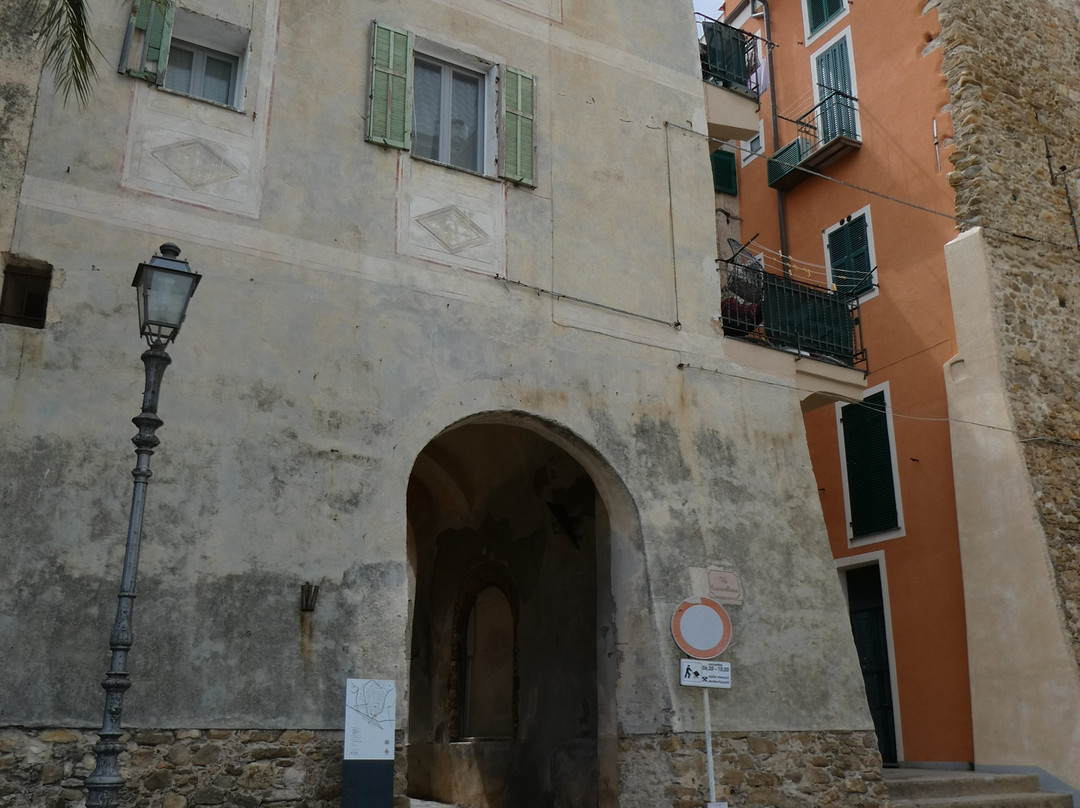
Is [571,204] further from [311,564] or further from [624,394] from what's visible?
[311,564]

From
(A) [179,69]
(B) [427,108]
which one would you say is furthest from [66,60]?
(B) [427,108]

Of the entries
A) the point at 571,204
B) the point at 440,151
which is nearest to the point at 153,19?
the point at 440,151

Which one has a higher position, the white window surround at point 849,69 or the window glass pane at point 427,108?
the white window surround at point 849,69

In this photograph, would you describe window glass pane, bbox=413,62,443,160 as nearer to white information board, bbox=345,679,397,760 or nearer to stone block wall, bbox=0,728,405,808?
white information board, bbox=345,679,397,760

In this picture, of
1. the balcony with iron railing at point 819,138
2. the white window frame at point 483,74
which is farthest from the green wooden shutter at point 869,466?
the white window frame at point 483,74

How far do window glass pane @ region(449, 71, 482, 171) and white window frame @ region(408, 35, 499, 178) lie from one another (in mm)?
56

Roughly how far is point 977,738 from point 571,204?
784 centimetres

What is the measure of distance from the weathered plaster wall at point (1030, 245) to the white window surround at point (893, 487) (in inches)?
53.0

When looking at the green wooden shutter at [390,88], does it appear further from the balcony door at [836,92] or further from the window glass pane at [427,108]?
the balcony door at [836,92]

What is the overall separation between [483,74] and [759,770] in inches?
279

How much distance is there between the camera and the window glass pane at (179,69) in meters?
9.19

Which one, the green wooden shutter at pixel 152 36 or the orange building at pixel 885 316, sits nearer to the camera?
the green wooden shutter at pixel 152 36

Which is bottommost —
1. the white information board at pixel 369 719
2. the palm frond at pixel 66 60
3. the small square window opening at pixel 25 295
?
the white information board at pixel 369 719

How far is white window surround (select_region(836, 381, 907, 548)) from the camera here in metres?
14.3
